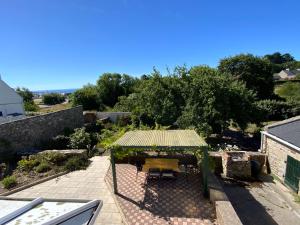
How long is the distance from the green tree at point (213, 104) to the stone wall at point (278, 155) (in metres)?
4.30

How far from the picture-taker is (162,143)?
25.0 feet

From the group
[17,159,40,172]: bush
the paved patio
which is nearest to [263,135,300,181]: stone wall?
the paved patio

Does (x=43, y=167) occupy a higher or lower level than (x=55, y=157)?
lower

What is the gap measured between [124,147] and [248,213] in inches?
204

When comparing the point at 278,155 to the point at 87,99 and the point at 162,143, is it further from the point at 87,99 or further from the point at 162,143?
the point at 87,99

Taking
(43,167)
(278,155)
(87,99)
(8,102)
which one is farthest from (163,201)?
(87,99)

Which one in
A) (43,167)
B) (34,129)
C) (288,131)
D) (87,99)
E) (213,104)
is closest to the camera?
(43,167)

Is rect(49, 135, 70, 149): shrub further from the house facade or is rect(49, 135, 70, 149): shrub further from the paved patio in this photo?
the house facade

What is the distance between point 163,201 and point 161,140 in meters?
2.12

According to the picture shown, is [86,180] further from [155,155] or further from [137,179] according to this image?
[155,155]

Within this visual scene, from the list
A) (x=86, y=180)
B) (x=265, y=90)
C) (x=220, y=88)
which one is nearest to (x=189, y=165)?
(x=86, y=180)

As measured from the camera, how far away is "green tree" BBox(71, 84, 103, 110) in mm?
32881

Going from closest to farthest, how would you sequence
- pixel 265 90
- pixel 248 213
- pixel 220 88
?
pixel 248 213
pixel 220 88
pixel 265 90

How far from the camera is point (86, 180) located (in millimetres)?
9750
